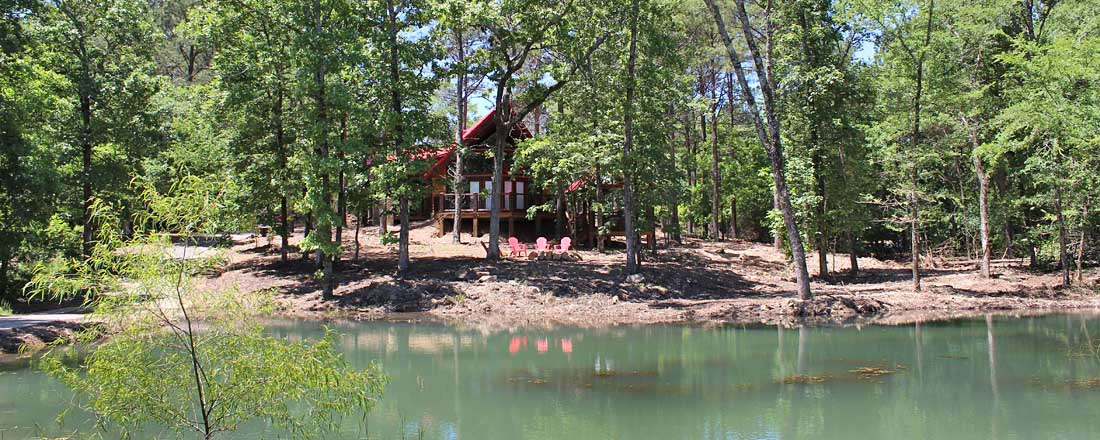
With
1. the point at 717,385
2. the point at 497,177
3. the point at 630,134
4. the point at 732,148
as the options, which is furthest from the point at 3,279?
the point at 732,148

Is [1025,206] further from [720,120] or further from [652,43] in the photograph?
[652,43]

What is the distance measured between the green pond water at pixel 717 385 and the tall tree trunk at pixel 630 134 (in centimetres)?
670

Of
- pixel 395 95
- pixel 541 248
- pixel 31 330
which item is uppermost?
pixel 395 95

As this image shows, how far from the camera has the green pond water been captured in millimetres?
9023

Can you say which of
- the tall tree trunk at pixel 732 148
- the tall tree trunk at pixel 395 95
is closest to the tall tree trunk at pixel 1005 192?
the tall tree trunk at pixel 732 148

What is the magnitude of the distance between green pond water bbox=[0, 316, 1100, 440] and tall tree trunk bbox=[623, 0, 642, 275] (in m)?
6.70

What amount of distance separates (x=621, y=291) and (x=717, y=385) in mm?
11333

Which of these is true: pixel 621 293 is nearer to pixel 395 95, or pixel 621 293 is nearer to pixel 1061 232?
pixel 395 95

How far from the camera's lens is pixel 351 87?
2347 cm

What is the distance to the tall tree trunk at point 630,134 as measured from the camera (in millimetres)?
23078

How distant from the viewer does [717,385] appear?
1160 cm

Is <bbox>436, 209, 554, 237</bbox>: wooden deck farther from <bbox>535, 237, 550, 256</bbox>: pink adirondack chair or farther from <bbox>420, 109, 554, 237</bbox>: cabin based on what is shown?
<bbox>535, 237, 550, 256</bbox>: pink adirondack chair

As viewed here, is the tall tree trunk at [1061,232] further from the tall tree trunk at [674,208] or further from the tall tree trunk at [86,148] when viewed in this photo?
the tall tree trunk at [86,148]

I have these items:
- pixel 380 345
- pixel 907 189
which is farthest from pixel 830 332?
pixel 380 345
